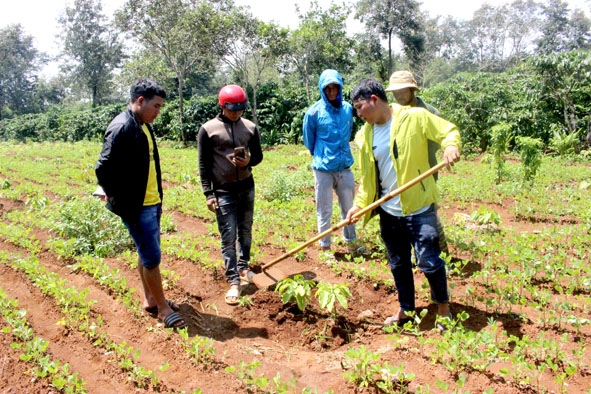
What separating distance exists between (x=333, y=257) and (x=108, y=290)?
2306 millimetres

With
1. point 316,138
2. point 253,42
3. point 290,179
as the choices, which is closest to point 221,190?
point 316,138

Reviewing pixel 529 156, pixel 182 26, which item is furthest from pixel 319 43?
pixel 529 156

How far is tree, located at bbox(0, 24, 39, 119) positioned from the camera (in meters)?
43.3

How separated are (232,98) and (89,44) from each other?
37345 mm

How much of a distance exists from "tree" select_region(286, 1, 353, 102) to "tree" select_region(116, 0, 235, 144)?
117 inches

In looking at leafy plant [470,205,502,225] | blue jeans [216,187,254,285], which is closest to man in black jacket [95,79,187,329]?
blue jeans [216,187,254,285]

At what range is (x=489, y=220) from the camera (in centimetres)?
565

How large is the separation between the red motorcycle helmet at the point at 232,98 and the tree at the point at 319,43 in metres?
15.6

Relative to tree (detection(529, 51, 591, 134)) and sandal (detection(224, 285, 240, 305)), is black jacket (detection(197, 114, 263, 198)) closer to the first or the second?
sandal (detection(224, 285, 240, 305))

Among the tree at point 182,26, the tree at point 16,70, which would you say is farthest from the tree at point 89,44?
the tree at point 182,26

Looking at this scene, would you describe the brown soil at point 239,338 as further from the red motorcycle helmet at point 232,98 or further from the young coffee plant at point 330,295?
the red motorcycle helmet at point 232,98

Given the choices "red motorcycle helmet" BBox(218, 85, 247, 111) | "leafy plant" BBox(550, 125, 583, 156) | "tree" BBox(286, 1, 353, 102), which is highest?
"tree" BBox(286, 1, 353, 102)

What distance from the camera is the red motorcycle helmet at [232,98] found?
4023 mm

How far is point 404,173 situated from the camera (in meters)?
3.22
